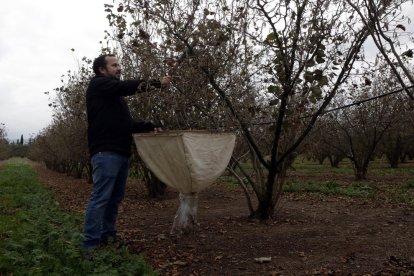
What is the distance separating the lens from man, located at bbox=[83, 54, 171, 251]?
4.37m

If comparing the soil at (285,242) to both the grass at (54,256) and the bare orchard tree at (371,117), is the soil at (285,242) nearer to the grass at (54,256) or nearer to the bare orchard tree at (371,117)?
the grass at (54,256)

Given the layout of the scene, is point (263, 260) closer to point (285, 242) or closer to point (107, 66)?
point (285, 242)

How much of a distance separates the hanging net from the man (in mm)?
381

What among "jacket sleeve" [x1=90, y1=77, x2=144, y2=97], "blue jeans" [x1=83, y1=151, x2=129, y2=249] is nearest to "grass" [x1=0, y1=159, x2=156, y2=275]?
"blue jeans" [x1=83, y1=151, x2=129, y2=249]

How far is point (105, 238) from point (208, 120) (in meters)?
1.91

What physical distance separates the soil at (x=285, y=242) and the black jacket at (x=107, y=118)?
47.7 inches

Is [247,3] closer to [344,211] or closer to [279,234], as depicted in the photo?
[279,234]

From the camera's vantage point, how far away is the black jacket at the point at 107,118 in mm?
4484

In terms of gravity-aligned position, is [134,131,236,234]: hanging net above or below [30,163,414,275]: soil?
above

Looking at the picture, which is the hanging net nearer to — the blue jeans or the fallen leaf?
the blue jeans

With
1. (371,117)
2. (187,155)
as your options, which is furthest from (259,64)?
(371,117)

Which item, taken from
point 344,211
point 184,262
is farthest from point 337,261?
point 344,211

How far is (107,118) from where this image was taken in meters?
4.56

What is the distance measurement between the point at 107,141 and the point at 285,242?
7.33ft
